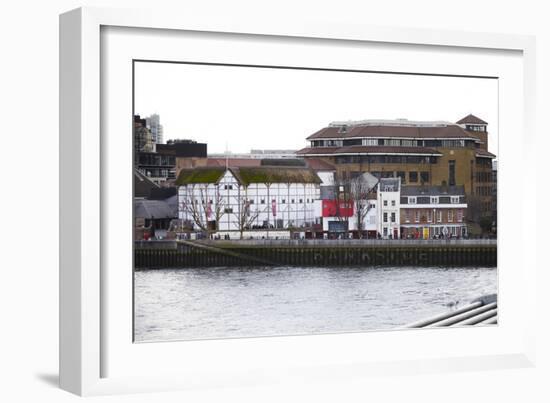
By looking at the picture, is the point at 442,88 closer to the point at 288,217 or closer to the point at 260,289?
the point at 288,217

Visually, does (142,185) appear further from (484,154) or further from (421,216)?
(484,154)

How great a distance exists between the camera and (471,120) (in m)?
7.95

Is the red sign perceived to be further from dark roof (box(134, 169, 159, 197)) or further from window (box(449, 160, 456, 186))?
dark roof (box(134, 169, 159, 197))

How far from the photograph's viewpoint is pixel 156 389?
7047mm

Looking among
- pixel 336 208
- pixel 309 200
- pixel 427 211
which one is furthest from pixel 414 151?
pixel 309 200

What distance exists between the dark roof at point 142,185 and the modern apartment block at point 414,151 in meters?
1.06

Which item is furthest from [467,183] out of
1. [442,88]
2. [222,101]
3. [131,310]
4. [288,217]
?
[131,310]

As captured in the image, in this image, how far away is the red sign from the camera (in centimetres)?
760

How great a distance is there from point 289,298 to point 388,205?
3.13 feet

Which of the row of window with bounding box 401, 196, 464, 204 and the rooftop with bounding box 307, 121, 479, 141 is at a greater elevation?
the rooftop with bounding box 307, 121, 479, 141

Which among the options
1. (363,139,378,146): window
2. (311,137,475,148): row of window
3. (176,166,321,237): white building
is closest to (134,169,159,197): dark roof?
(176,166,321,237): white building

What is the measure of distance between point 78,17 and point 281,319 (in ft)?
7.66

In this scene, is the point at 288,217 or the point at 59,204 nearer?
the point at 59,204

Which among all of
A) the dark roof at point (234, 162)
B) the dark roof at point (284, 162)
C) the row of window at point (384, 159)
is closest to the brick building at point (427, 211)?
the row of window at point (384, 159)
